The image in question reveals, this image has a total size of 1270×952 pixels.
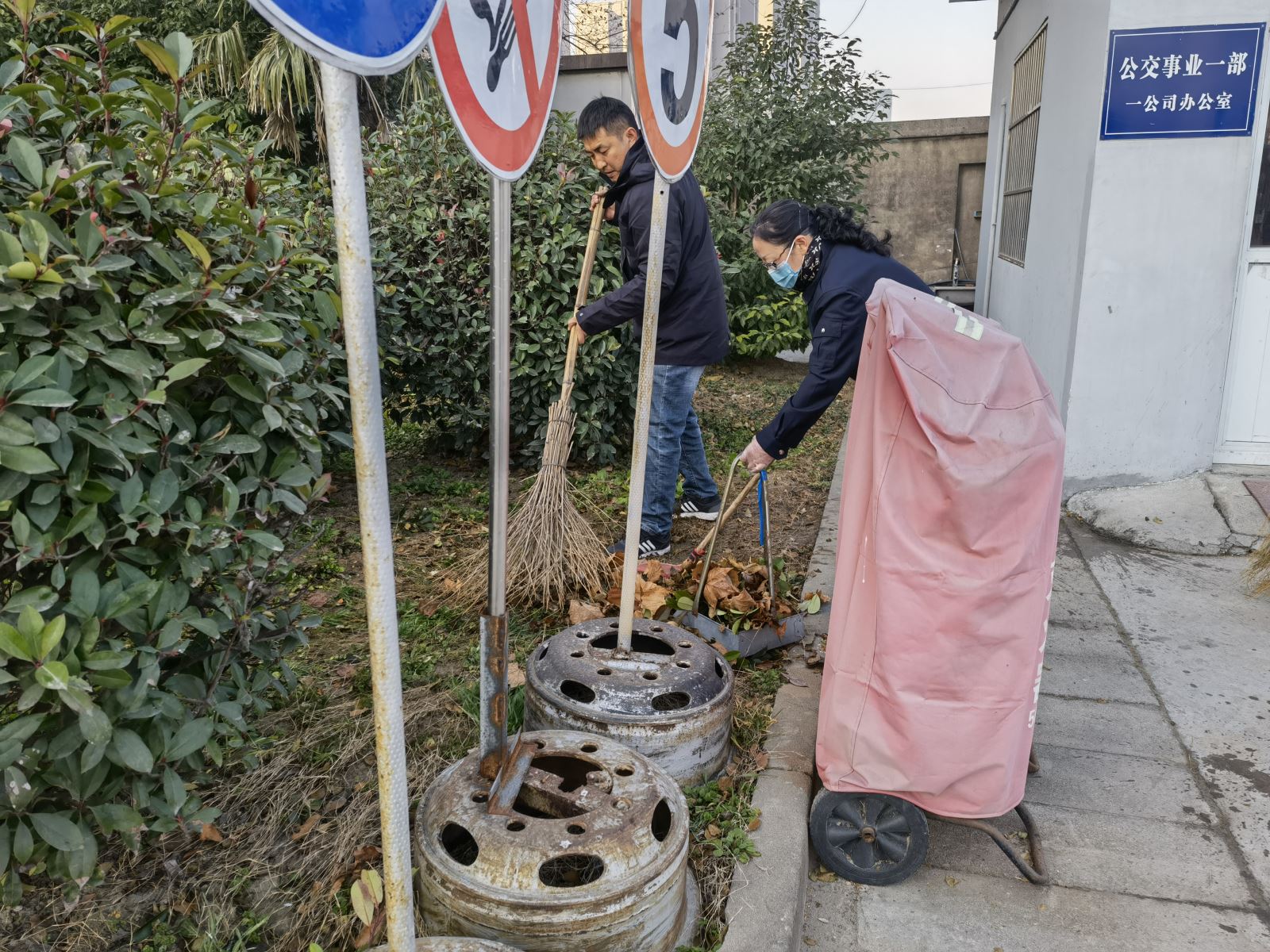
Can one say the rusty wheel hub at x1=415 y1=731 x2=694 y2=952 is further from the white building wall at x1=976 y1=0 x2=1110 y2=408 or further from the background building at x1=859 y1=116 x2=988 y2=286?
the background building at x1=859 y1=116 x2=988 y2=286

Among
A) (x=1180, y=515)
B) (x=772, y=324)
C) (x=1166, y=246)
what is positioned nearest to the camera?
(x=1180, y=515)

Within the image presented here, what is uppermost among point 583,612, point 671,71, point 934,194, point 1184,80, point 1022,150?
point 934,194

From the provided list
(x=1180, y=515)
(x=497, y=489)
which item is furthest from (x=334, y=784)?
(x=1180, y=515)

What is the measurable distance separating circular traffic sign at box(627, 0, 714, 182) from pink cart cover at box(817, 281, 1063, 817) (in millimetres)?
751

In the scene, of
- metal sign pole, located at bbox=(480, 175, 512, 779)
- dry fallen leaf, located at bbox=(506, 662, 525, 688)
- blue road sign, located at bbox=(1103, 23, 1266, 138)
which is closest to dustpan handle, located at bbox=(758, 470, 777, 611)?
dry fallen leaf, located at bbox=(506, 662, 525, 688)

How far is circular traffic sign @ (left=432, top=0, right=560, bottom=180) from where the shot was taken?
1.48m

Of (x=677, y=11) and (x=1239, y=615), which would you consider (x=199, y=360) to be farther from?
(x=1239, y=615)

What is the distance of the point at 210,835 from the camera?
2289 millimetres

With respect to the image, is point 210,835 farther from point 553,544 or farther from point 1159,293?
point 1159,293

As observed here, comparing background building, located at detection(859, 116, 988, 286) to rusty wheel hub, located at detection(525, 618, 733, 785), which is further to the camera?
background building, located at detection(859, 116, 988, 286)

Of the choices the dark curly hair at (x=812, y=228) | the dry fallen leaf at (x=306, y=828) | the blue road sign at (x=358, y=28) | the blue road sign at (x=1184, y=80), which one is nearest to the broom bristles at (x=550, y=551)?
the dark curly hair at (x=812, y=228)

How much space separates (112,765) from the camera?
172 centimetres

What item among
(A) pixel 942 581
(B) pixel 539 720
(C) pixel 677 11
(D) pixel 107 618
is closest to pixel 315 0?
(D) pixel 107 618

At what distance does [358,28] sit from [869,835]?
2.25 metres
